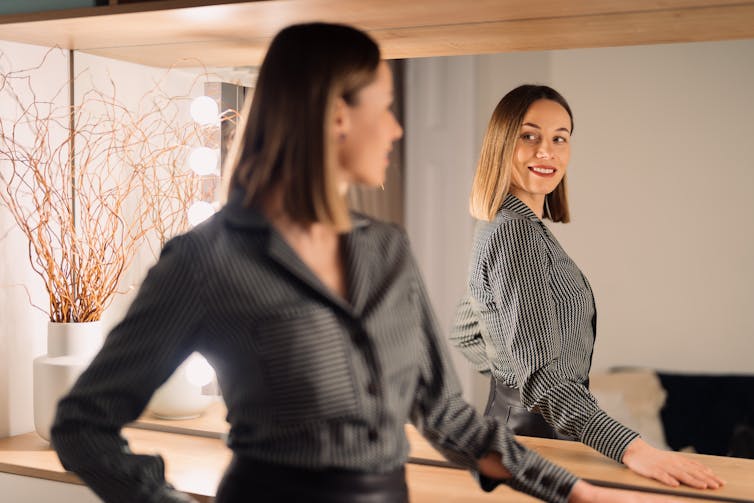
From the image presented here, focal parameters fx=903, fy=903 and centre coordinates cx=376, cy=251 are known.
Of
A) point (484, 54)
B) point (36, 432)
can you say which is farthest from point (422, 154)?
point (36, 432)

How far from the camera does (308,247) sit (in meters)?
1.10

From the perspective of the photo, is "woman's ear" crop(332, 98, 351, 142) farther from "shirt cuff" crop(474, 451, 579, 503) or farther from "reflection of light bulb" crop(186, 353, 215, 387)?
"reflection of light bulb" crop(186, 353, 215, 387)

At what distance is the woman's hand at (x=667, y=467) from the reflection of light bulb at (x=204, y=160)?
→ 110 cm

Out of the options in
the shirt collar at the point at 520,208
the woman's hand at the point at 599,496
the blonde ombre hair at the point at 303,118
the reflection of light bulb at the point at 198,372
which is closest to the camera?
Result: the blonde ombre hair at the point at 303,118

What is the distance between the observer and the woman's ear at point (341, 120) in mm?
1069

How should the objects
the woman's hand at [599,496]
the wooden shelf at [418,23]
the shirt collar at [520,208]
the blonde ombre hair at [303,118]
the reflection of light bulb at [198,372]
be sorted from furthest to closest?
the reflection of light bulb at [198,372], the shirt collar at [520,208], the wooden shelf at [418,23], the woman's hand at [599,496], the blonde ombre hair at [303,118]

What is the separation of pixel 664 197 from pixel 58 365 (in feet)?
4.40

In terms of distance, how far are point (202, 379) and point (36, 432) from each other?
16.4 inches

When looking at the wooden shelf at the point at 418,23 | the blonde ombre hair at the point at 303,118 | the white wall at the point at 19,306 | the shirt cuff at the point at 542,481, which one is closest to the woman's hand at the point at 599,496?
the shirt cuff at the point at 542,481

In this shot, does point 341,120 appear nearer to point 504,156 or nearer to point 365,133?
point 365,133

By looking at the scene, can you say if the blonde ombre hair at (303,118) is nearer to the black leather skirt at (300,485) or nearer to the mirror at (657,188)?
the black leather skirt at (300,485)

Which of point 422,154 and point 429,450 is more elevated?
point 422,154

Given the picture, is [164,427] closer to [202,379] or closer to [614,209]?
[202,379]

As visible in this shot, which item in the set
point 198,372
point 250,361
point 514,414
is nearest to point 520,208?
point 514,414
